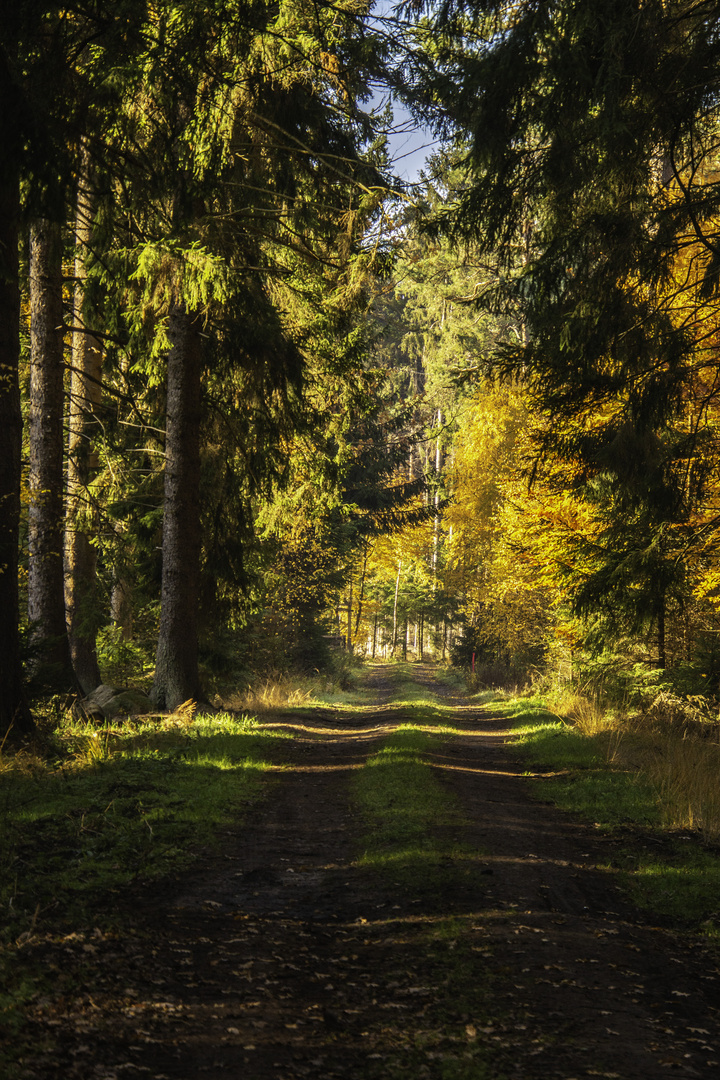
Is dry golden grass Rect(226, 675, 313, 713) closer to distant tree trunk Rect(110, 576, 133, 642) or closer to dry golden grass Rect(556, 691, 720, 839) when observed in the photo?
distant tree trunk Rect(110, 576, 133, 642)

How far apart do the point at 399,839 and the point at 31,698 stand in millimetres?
4446

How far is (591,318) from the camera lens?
27.8ft

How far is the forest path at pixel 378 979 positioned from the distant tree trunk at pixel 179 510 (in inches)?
247

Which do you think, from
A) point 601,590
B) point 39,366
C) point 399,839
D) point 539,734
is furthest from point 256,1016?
point 539,734

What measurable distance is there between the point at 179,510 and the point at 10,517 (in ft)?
15.9

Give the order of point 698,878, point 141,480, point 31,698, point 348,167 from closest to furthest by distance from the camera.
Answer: point 698,878 → point 31,698 → point 348,167 → point 141,480

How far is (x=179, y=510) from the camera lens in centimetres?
1338

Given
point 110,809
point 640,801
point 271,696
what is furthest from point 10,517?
point 271,696

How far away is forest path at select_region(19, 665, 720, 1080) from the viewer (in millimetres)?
3613

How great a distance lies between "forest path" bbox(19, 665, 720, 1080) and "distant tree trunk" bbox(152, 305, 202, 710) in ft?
20.6

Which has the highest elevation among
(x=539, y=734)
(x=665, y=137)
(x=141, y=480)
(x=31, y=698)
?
(x=665, y=137)

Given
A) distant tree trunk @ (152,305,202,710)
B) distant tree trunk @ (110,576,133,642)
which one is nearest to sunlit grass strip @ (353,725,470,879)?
distant tree trunk @ (152,305,202,710)

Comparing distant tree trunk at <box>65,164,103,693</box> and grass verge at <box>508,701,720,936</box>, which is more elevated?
distant tree trunk at <box>65,164,103,693</box>

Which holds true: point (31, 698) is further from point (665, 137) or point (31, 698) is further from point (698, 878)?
point (665, 137)
